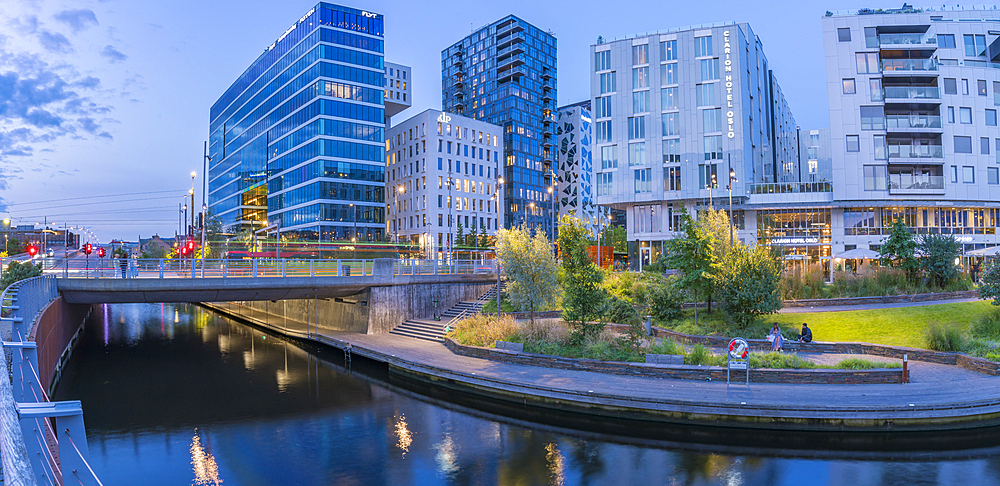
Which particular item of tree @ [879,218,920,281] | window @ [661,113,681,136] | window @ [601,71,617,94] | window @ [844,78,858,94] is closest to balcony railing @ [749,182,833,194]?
window @ [844,78,858,94]

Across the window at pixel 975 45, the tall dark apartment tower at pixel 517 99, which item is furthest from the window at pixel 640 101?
the tall dark apartment tower at pixel 517 99

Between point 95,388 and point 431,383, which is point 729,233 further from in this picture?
point 95,388

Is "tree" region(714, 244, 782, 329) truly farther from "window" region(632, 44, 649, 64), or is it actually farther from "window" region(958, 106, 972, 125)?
"window" region(958, 106, 972, 125)

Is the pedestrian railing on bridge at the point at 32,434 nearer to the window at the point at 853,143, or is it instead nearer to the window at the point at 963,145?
the window at the point at 853,143

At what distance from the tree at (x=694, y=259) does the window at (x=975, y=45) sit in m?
47.4

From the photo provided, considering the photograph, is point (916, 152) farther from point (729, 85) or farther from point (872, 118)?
point (729, 85)

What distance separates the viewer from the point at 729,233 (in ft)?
88.5

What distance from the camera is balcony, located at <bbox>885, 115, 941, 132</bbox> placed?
5078 centimetres

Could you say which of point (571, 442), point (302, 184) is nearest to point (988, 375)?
point (571, 442)

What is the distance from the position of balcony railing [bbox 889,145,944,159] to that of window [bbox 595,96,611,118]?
2695cm

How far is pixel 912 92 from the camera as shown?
51.1 meters

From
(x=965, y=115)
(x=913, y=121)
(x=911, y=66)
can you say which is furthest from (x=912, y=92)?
(x=965, y=115)

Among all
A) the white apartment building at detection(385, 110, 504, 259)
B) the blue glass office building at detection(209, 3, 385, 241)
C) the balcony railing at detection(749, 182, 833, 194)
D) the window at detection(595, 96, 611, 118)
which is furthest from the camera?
the white apartment building at detection(385, 110, 504, 259)

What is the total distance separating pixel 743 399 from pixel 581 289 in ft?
26.4
